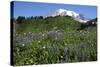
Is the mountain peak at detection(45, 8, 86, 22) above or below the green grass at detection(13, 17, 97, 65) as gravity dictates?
above

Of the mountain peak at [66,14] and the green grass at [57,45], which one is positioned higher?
the mountain peak at [66,14]

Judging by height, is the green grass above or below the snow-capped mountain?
below

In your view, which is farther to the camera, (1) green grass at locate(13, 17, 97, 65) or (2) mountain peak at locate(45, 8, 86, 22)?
(2) mountain peak at locate(45, 8, 86, 22)

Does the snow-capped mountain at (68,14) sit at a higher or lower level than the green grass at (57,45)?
higher

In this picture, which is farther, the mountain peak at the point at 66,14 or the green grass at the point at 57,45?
the mountain peak at the point at 66,14

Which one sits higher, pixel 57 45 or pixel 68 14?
pixel 68 14

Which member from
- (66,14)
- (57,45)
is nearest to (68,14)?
(66,14)

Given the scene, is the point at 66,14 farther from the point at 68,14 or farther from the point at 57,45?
the point at 57,45

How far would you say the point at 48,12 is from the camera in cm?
304

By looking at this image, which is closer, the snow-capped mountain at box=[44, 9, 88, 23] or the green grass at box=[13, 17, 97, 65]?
the green grass at box=[13, 17, 97, 65]
